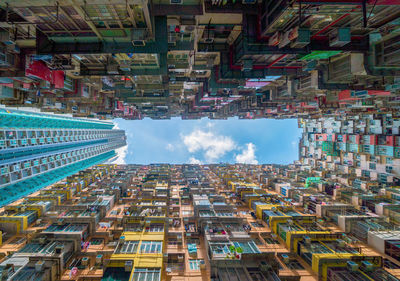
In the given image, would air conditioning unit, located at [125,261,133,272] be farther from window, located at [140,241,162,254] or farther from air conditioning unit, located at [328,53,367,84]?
air conditioning unit, located at [328,53,367,84]

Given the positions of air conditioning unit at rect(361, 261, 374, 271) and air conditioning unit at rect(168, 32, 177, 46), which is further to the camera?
air conditioning unit at rect(168, 32, 177, 46)

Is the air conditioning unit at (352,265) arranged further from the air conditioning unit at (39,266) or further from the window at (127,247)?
the air conditioning unit at (39,266)

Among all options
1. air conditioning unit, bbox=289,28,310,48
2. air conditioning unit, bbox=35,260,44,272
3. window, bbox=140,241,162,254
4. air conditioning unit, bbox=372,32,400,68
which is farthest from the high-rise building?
air conditioning unit, bbox=372,32,400,68

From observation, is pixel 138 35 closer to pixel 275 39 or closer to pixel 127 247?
pixel 275 39

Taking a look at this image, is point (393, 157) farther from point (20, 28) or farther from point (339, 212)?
point (20, 28)

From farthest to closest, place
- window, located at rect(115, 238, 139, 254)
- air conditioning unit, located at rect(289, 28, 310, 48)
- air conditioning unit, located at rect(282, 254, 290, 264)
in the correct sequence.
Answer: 1. air conditioning unit, located at rect(282, 254, 290, 264)
2. window, located at rect(115, 238, 139, 254)
3. air conditioning unit, located at rect(289, 28, 310, 48)

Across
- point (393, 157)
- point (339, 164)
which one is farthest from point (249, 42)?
point (339, 164)

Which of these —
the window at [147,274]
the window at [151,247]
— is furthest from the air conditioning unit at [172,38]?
the window at [147,274]
